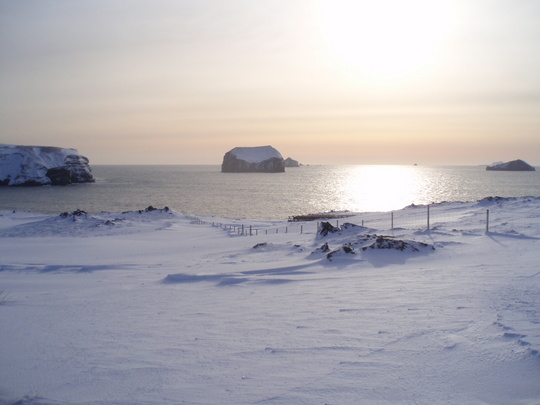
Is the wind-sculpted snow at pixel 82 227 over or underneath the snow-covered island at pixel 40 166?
underneath

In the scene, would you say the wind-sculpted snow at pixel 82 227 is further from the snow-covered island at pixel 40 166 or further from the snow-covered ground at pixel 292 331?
the snow-covered island at pixel 40 166

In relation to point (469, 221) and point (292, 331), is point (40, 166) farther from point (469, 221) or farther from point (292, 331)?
point (292, 331)

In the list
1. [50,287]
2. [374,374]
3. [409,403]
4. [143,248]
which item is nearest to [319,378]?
[374,374]

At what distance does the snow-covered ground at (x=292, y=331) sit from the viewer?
18.1ft

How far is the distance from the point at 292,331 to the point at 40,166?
141 m

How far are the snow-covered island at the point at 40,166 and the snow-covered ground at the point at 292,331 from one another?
420ft

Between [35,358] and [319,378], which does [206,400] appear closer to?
[319,378]

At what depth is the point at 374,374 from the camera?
18.9ft

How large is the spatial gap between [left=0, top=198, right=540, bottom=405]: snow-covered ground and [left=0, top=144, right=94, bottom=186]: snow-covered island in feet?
420

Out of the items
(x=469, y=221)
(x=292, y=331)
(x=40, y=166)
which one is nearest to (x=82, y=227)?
(x=469, y=221)

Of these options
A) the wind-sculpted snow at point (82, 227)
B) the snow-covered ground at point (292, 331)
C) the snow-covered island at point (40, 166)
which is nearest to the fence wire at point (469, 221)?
the snow-covered ground at point (292, 331)

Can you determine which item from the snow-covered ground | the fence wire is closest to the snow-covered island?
the fence wire

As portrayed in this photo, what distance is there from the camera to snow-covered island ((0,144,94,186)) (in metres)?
128

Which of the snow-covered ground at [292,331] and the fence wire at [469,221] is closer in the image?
the snow-covered ground at [292,331]
